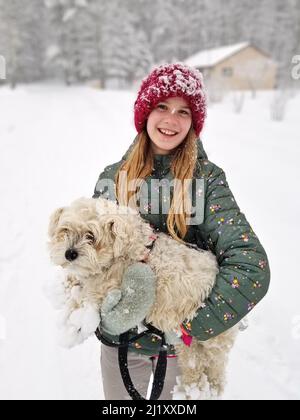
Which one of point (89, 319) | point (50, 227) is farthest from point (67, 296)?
point (50, 227)

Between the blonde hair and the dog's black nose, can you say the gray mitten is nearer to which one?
the dog's black nose

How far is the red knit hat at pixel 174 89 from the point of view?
90.9 inches

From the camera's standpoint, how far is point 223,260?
7.12 feet

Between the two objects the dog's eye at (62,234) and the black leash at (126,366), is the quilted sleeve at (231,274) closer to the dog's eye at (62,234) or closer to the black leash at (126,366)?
the black leash at (126,366)

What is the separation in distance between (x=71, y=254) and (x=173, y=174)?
98 cm

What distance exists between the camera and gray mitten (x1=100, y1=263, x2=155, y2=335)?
201cm

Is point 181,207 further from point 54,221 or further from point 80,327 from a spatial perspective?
point 80,327

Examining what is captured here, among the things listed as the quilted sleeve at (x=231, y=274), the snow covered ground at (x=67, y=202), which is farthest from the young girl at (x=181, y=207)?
the snow covered ground at (x=67, y=202)

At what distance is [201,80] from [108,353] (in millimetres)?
2278

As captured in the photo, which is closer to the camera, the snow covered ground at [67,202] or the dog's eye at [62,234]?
the dog's eye at [62,234]
